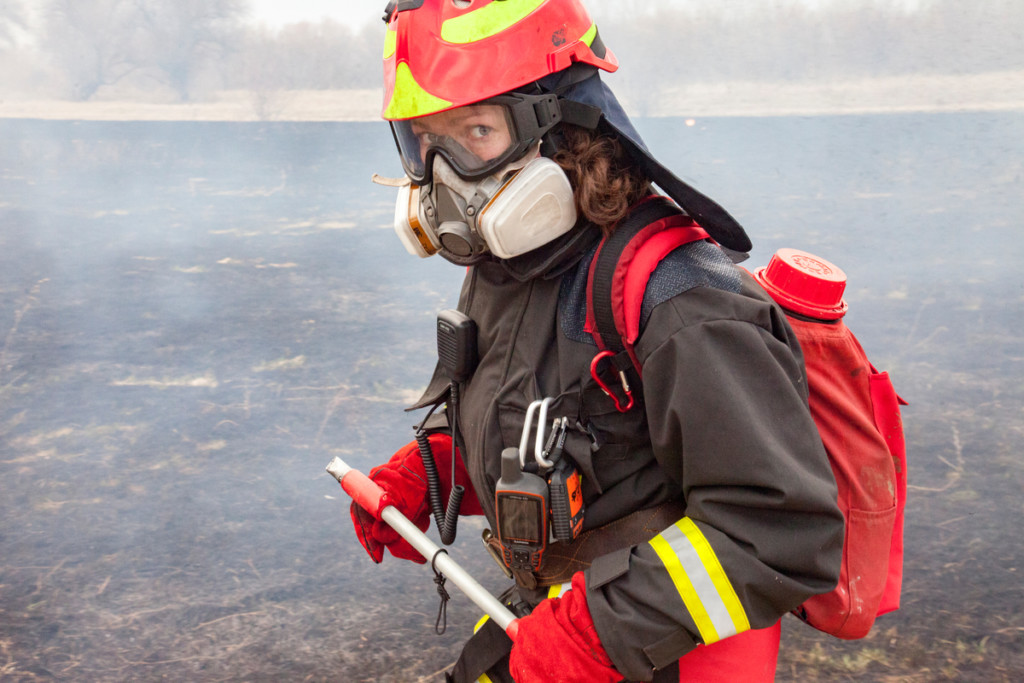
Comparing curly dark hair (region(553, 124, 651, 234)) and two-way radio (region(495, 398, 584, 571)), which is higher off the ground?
curly dark hair (region(553, 124, 651, 234))

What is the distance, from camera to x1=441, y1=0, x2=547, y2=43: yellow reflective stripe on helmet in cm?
136

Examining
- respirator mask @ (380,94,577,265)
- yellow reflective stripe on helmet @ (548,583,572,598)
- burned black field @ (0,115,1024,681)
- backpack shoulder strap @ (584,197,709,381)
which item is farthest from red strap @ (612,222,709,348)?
burned black field @ (0,115,1024,681)

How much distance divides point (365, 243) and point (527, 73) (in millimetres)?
5424

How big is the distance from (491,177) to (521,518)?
61 centimetres

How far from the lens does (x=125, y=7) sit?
297 inches

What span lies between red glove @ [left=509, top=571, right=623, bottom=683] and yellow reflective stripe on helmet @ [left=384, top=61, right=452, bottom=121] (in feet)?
2.77

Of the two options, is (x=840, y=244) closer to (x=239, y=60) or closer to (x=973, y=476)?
(x=973, y=476)

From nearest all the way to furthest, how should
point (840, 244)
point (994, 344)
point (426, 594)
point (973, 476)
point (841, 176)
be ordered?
point (426, 594) → point (973, 476) → point (994, 344) → point (840, 244) → point (841, 176)

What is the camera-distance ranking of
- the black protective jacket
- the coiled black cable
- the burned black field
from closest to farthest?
the black protective jacket < the coiled black cable < the burned black field

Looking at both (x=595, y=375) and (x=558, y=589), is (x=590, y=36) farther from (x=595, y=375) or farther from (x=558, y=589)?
(x=558, y=589)

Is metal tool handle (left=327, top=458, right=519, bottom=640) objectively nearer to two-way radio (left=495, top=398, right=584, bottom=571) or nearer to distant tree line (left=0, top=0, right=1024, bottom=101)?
two-way radio (left=495, top=398, right=584, bottom=571)

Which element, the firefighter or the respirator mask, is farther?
the respirator mask

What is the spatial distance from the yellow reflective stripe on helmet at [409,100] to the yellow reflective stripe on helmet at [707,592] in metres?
0.84

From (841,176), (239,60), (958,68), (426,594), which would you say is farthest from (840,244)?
(239,60)
